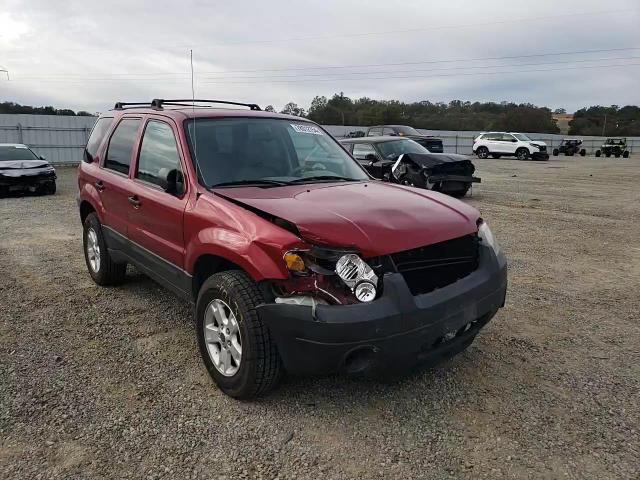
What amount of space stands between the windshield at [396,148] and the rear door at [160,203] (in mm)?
8534

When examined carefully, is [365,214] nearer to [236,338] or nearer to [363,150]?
[236,338]

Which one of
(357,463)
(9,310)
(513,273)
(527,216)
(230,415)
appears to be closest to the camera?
(357,463)

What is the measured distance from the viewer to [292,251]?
2.77 metres

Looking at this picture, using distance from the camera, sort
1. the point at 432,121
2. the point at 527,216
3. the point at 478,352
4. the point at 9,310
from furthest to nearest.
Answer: the point at 432,121 → the point at 527,216 → the point at 9,310 → the point at 478,352

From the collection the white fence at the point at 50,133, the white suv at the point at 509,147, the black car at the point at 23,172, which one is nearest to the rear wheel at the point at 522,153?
the white suv at the point at 509,147

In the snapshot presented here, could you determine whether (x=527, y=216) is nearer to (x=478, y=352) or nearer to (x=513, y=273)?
(x=513, y=273)

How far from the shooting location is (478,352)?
3.84m

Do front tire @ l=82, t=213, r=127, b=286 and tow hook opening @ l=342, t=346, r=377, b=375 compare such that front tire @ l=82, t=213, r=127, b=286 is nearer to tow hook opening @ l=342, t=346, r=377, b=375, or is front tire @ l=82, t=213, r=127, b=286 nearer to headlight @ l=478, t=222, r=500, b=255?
tow hook opening @ l=342, t=346, r=377, b=375

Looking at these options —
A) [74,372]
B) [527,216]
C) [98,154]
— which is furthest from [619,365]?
[527,216]

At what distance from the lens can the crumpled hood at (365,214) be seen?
279 centimetres

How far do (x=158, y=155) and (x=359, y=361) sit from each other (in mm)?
2441

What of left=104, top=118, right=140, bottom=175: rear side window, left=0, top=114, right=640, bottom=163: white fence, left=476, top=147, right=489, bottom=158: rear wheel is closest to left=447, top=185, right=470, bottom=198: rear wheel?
left=104, top=118, right=140, bottom=175: rear side window

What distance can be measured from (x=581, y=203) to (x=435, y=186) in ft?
11.9

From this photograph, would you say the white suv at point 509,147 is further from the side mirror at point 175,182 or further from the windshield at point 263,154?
the side mirror at point 175,182
